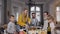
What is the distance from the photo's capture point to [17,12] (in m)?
12.3

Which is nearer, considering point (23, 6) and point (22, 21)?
point (22, 21)

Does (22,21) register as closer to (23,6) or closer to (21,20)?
(21,20)

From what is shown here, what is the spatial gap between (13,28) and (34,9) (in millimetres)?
7946

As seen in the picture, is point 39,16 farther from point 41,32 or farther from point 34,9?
point 41,32

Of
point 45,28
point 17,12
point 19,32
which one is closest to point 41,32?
point 45,28

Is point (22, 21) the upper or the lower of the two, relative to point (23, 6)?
lower

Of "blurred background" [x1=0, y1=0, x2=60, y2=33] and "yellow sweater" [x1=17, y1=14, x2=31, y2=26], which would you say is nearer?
"yellow sweater" [x1=17, y1=14, x2=31, y2=26]

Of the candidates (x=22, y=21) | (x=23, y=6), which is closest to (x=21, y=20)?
(x=22, y=21)

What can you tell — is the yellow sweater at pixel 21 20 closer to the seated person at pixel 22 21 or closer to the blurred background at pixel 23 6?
the seated person at pixel 22 21

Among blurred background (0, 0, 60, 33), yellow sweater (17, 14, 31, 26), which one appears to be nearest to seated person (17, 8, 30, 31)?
yellow sweater (17, 14, 31, 26)

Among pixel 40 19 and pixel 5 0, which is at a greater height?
pixel 5 0

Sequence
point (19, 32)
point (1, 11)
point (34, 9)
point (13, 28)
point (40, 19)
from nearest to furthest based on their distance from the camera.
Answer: point (19, 32) < point (13, 28) < point (1, 11) < point (40, 19) < point (34, 9)

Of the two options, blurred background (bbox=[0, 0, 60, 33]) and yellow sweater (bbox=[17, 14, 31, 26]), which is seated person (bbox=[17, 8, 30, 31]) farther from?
blurred background (bbox=[0, 0, 60, 33])

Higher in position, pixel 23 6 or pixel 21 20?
pixel 23 6
